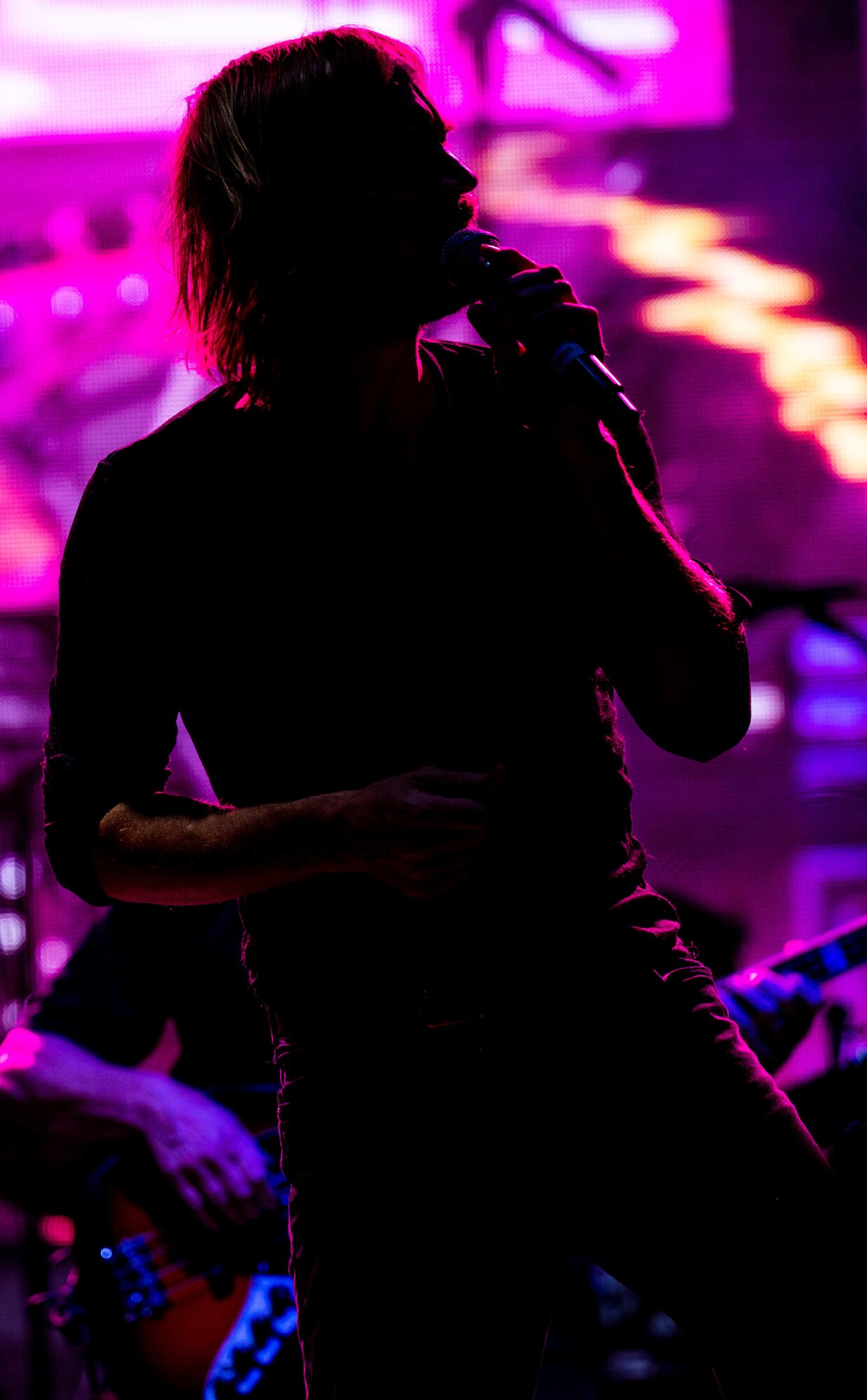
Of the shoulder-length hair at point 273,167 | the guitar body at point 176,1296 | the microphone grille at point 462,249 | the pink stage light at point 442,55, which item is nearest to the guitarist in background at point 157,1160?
the guitar body at point 176,1296

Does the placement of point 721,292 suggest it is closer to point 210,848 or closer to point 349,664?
point 349,664

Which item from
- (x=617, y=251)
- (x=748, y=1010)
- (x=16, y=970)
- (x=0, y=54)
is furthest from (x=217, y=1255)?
(x=0, y=54)

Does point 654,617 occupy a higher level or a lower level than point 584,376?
lower

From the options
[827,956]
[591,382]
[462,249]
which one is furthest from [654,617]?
[827,956]

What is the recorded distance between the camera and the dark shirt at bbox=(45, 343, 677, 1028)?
96 cm

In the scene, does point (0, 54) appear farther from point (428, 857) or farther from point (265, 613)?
point (428, 857)

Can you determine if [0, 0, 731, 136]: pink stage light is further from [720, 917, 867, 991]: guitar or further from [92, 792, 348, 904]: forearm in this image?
[92, 792, 348, 904]: forearm

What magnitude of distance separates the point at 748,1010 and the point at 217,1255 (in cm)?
103

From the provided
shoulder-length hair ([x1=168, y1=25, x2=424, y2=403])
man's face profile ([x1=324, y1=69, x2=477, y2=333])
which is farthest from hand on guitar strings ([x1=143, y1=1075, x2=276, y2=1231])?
man's face profile ([x1=324, y1=69, x2=477, y2=333])

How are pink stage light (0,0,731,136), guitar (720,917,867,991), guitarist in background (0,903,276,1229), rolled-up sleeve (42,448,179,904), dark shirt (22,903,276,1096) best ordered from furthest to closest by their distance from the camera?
pink stage light (0,0,731,136) < dark shirt (22,903,276,1096) < guitarist in background (0,903,276,1229) < guitar (720,917,867,991) < rolled-up sleeve (42,448,179,904)

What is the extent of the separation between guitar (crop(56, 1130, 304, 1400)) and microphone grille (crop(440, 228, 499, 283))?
165 cm

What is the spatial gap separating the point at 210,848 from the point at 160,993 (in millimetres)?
1499

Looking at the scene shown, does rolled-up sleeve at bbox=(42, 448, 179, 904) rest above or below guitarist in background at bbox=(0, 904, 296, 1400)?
above

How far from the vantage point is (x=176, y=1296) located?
2.14 metres
